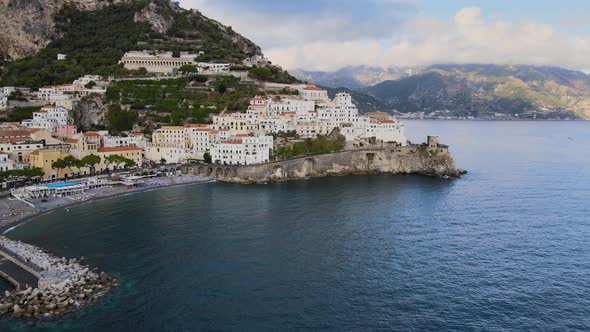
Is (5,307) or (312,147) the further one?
(312,147)

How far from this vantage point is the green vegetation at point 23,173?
43.9 metres

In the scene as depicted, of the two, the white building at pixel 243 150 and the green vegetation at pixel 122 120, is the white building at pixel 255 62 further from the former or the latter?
the white building at pixel 243 150

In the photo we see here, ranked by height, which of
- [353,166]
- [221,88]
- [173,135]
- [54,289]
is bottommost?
[54,289]

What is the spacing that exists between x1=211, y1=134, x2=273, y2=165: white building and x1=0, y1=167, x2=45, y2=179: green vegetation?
1867 cm

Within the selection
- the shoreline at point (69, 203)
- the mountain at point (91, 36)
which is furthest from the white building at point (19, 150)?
the mountain at point (91, 36)

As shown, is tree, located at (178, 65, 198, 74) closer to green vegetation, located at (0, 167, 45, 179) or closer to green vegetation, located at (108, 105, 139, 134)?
green vegetation, located at (108, 105, 139, 134)

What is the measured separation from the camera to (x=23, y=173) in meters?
44.3

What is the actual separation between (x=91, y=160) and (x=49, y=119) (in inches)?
552

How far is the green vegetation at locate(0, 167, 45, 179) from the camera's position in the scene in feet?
144

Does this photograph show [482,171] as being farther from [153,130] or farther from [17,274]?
[17,274]

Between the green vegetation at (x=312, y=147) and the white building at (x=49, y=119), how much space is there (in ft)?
91.7

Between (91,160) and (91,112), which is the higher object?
(91,112)

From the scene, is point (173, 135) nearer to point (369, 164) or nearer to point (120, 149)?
point (120, 149)

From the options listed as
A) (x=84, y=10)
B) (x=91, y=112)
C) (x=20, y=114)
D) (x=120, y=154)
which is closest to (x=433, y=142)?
(x=120, y=154)
